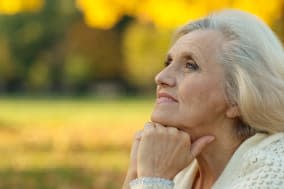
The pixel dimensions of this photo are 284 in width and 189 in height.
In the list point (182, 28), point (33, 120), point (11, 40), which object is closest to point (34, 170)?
point (182, 28)

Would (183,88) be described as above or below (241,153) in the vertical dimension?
above

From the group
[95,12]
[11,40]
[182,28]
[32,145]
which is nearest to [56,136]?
[32,145]

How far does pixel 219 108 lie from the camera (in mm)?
2691

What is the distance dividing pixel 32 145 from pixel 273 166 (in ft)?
36.2

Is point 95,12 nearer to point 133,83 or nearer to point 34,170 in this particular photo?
point 34,170

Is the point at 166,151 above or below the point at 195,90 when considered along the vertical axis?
below

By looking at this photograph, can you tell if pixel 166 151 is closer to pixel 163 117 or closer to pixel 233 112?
pixel 163 117

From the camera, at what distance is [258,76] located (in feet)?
8.41

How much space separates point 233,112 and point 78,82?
40867mm

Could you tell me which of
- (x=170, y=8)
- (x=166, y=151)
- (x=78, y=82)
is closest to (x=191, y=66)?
(x=166, y=151)

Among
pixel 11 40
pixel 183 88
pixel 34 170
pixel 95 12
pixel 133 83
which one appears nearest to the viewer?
Answer: pixel 183 88

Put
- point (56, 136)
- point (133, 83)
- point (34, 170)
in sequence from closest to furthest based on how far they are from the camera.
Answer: point (34, 170) < point (56, 136) < point (133, 83)

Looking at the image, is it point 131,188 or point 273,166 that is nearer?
point 273,166

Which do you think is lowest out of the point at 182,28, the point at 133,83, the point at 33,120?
the point at 133,83
